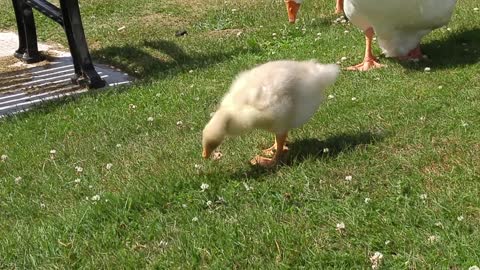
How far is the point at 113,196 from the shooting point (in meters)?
4.36

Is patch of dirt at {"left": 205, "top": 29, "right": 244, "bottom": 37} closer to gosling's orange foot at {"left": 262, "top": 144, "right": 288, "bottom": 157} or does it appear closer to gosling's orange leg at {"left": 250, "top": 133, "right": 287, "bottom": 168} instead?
gosling's orange foot at {"left": 262, "top": 144, "right": 288, "bottom": 157}

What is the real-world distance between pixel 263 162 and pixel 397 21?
9.28ft

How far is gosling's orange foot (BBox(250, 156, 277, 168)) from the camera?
4.66 metres

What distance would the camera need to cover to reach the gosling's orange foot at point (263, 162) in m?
4.66

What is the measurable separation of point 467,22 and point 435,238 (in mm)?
5217

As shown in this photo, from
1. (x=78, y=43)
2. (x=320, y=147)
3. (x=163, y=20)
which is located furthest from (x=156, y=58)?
(x=320, y=147)

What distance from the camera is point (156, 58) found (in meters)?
8.90

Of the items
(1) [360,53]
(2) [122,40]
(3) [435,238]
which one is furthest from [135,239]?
(2) [122,40]

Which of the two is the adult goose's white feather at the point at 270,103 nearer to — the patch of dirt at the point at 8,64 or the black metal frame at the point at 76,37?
the black metal frame at the point at 76,37

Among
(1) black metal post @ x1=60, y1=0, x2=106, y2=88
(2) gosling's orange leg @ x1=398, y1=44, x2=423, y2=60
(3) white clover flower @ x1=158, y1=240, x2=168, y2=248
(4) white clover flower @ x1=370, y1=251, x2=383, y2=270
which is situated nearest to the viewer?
(4) white clover flower @ x1=370, y1=251, x2=383, y2=270

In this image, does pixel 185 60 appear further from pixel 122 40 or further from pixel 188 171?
pixel 188 171

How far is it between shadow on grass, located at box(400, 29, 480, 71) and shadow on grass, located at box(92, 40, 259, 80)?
2.14 metres

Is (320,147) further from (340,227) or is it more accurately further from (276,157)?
(340,227)

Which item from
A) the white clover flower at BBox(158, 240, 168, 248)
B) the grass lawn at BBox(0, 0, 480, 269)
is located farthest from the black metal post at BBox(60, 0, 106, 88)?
the white clover flower at BBox(158, 240, 168, 248)
